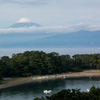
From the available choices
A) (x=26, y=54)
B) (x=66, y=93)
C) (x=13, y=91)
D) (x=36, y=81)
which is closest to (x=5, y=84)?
(x=13, y=91)

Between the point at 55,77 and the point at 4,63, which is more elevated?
the point at 4,63

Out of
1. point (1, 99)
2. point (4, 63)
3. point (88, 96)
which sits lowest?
point (1, 99)

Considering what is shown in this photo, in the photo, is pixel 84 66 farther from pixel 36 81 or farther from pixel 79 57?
pixel 36 81

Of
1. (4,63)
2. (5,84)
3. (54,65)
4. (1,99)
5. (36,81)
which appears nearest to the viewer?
(1,99)

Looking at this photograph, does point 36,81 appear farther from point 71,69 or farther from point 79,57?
point 79,57

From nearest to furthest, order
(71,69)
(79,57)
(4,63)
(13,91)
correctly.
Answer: (13,91)
(4,63)
(71,69)
(79,57)

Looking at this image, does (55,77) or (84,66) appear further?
(84,66)

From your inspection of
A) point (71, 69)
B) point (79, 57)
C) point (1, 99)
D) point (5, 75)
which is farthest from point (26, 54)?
point (1, 99)
